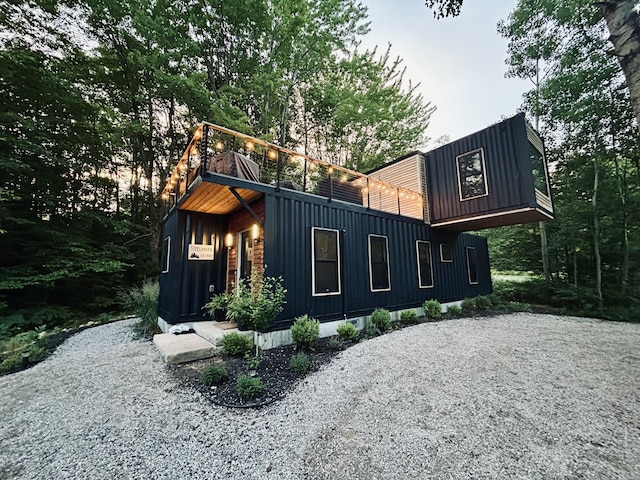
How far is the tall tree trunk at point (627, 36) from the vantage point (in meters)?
2.11

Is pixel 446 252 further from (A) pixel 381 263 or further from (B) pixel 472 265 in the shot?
(A) pixel 381 263

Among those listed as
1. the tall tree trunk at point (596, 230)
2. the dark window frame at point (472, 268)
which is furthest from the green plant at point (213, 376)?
the tall tree trunk at point (596, 230)

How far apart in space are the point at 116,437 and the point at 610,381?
219 inches

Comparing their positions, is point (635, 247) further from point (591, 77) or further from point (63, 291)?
point (63, 291)

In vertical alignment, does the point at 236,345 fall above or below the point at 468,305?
above

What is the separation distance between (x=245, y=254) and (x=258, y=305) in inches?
76.4

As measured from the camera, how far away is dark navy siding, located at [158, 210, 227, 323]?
5543 millimetres

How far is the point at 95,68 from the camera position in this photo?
9.45 meters

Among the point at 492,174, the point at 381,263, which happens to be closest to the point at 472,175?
the point at 492,174

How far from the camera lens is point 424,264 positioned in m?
8.02

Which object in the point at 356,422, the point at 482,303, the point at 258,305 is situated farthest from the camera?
the point at 482,303

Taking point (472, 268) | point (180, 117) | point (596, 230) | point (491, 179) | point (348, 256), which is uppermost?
point (180, 117)

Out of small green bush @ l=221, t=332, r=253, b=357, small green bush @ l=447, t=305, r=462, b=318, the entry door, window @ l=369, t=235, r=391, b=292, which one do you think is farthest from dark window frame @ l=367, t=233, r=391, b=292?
small green bush @ l=221, t=332, r=253, b=357

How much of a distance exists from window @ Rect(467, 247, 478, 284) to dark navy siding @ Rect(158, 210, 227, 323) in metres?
9.27
